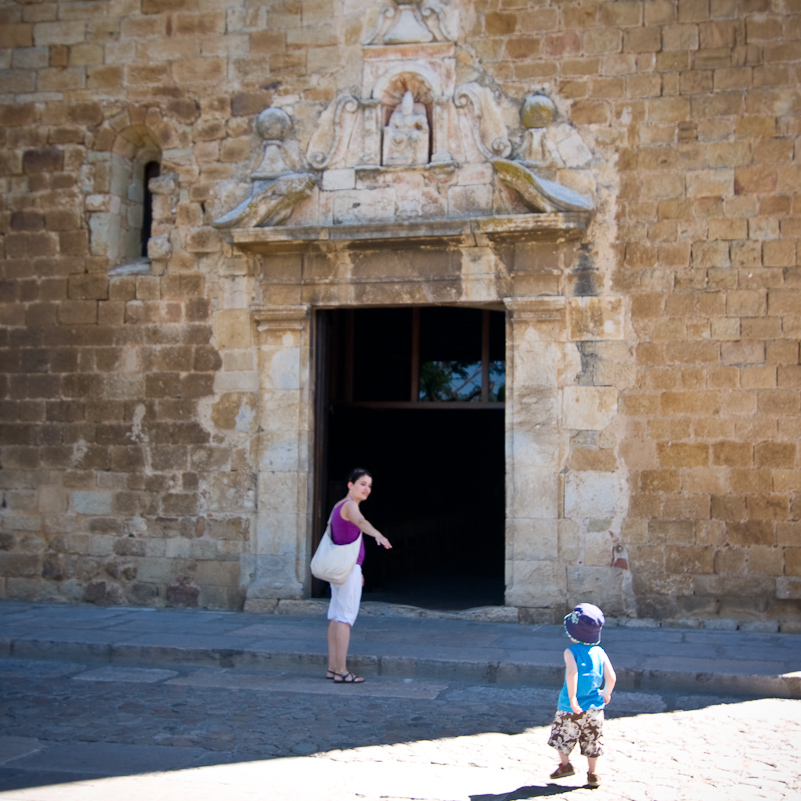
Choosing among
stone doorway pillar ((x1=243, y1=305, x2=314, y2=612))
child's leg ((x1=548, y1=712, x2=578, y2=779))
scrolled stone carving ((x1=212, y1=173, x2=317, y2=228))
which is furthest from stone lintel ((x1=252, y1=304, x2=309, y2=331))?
child's leg ((x1=548, y1=712, x2=578, y2=779))

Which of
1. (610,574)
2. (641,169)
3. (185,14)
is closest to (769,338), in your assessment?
(641,169)

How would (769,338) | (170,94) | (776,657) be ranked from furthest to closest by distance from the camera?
(170,94), (769,338), (776,657)

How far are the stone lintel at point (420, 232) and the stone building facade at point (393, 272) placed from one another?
25mm

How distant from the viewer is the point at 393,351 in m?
10.2

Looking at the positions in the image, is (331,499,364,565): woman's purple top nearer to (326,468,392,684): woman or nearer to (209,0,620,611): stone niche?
(326,468,392,684): woman

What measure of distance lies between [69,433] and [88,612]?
159 centimetres

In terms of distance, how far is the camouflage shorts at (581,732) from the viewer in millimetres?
4066

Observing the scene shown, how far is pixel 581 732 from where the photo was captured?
409 cm

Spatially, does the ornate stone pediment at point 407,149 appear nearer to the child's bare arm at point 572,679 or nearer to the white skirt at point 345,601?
the white skirt at point 345,601

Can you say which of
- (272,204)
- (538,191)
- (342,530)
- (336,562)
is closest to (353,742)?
(336,562)

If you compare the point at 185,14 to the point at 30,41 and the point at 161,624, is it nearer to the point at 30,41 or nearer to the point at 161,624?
the point at 30,41

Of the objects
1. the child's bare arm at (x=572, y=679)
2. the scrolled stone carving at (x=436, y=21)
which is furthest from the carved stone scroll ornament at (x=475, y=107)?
the child's bare arm at (x=572, y=679)

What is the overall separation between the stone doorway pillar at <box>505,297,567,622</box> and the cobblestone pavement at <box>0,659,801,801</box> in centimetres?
186

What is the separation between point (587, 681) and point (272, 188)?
5373 millimetres
